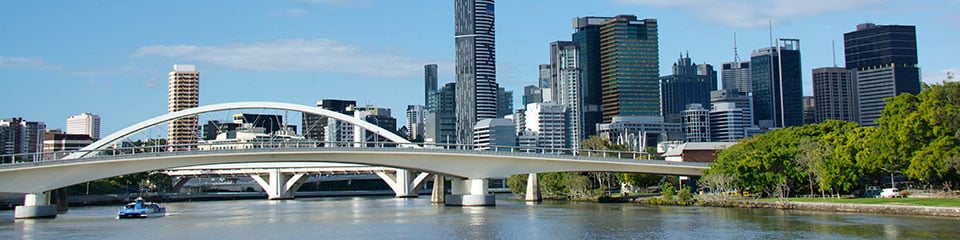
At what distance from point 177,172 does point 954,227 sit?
4077 inches

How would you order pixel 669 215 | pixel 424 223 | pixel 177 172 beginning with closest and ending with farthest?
pixel 424 223, pixel 669 215, pixel 177 172

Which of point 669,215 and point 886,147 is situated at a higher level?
point 886,147

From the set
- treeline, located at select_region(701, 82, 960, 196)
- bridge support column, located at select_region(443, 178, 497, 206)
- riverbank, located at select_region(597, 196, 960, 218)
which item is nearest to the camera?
riverbank, located at select_region(597, 196, 960, 218)

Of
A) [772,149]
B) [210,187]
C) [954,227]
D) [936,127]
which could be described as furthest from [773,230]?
[210,187]

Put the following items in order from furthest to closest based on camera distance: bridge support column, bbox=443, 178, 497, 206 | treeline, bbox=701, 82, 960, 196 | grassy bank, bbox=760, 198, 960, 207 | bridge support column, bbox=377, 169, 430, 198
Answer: bridge support column, bbox=377, 169, 430, 198 < bridge support column, bbox=443, 178, 497, 206 < treeline, bbox=701, 82, 960, 196 < grassy bank, bbox=760, 198, 960, 207

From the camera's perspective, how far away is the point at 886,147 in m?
64.7

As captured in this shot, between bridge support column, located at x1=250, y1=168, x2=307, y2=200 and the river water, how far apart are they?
59.3 metres

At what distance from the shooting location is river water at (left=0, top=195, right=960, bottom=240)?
47.5 meters

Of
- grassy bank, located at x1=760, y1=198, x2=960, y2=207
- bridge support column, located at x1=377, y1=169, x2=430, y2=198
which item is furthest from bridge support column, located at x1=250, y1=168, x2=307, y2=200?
grassy bank, located at x1=760, y1=198, x2=960, y2=207

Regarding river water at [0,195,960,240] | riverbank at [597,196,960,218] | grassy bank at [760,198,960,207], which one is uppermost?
grassy bank at [760,198,960,207]

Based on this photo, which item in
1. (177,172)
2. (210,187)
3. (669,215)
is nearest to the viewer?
(669,215)

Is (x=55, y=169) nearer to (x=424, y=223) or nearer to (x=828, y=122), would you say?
(x=424, y=223)

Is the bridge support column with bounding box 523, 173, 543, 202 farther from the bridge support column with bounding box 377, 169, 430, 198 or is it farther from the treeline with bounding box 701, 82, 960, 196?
the bridge support column with bounding box 377, 169, 430, 198

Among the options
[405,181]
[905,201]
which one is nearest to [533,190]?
[405,181]
